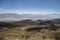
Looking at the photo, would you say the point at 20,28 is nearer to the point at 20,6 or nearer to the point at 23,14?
the point at 23,14

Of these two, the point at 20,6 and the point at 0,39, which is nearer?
the point at 0,39

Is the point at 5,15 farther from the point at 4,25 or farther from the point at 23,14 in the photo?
the point at 23,14

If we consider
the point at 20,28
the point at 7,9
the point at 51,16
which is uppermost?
the point at 7,9

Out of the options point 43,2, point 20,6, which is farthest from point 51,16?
point 20,6

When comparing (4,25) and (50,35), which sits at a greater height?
(4,25)

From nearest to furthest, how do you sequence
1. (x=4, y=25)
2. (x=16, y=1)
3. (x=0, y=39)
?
(x=0, y=39)
(x=4, y=25)
(x=16, y=1)

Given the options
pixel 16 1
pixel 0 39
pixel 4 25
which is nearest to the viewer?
pixel 0 39

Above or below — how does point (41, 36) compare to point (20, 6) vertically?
below

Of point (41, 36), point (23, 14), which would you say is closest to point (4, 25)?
point (23, 14)

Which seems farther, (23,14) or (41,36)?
(23,14)
